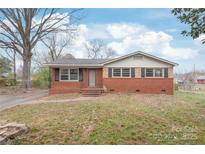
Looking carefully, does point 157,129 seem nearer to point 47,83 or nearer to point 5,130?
point 5,130

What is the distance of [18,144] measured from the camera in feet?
14.6

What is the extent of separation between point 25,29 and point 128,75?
740 cm

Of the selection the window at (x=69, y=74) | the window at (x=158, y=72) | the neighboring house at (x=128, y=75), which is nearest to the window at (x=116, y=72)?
the neighboring house at (x=128, y=75)

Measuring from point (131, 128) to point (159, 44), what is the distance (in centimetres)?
367

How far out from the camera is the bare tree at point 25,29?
1442 cm

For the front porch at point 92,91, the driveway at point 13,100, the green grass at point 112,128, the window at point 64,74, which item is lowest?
the green grass at point 112,128

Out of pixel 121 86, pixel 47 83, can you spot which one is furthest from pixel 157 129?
pixel 47 83

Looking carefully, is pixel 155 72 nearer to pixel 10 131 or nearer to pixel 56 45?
pixel 10 131

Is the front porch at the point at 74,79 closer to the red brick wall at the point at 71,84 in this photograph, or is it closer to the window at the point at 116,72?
the red brick wall at the point at 71,84

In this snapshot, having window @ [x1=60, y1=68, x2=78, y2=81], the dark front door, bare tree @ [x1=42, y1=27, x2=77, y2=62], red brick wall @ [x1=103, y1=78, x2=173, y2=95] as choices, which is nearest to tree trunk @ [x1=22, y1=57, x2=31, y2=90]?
bare tree @ [x1=42, y1=27, x2=77, y2=62]

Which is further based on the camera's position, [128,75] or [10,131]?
[128,75]

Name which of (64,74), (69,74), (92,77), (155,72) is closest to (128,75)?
(155,72)

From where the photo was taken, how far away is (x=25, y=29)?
1549 centimetres

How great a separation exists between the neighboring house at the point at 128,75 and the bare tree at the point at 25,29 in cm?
308
